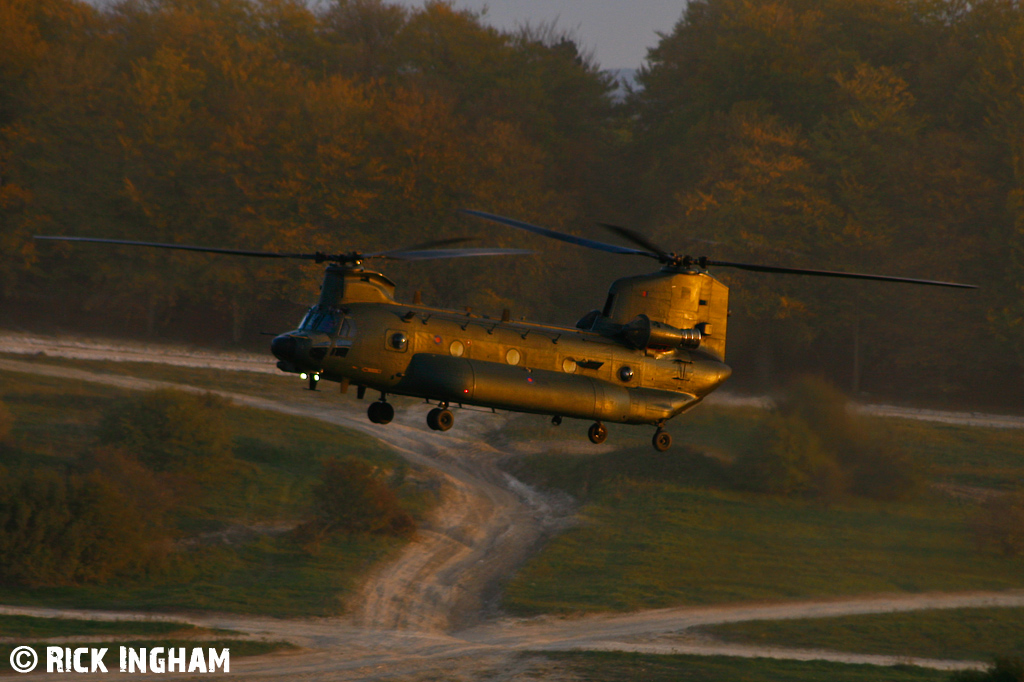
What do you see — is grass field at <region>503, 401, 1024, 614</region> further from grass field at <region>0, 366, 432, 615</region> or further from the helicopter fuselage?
the helicopter fuselage

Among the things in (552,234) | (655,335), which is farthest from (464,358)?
(655,335)

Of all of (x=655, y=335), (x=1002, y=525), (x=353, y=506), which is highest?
(x=655, y=335)

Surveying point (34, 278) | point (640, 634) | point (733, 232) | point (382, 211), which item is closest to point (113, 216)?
point (34, 278)

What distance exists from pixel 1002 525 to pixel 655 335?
34.8 metres

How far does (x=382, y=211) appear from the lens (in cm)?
9019

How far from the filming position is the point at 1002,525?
2287 inches

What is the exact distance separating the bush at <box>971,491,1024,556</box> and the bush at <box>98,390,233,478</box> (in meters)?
40.1

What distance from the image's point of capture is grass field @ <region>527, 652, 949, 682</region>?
46594mm

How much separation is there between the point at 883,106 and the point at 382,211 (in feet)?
129

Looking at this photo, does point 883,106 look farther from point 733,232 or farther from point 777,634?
point 777,634

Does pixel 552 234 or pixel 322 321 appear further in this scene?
pixel 322 321

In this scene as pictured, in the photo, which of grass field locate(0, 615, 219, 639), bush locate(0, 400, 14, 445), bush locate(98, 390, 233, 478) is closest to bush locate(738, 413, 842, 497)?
bush locate(98, 390, 233, 478)

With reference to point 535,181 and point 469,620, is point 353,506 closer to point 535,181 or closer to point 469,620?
point 469,620

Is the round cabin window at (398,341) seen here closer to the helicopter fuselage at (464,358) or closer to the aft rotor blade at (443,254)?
the helicopter fuselage at (464,358)
